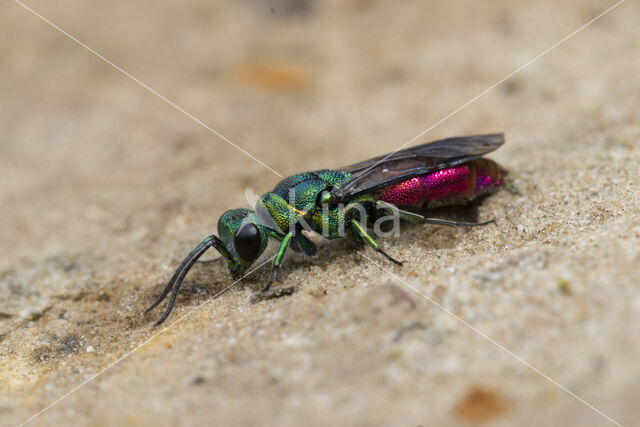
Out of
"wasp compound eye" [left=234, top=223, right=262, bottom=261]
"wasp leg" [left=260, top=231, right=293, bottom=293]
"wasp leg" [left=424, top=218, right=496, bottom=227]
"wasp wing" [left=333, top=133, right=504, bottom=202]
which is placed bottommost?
"wasp leg" [left=424, top=218, right=496, bottom=227]

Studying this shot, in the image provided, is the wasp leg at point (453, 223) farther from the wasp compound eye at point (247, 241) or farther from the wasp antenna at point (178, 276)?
the wasp antenna at point (178, 276)

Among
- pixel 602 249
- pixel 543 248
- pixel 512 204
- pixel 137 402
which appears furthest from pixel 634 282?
pixel 137 402

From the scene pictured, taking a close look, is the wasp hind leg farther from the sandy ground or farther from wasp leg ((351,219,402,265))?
wasp leg ((351,219,402,265))

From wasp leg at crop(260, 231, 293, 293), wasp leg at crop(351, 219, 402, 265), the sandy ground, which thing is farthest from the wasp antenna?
wasp leg at crop(351, 219, 402, 265)

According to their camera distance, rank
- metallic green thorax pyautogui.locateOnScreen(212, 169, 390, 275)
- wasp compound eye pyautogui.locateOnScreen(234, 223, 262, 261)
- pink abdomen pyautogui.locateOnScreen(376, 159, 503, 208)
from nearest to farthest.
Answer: wasp compound eye pyautogui.locateOnScreen(234, 223, 262, 261), metallic green thorax pyautogui.locateOnScreen(212, 169, 390, 275), pink abdomen pyautogui.locateOnScreen(376, 159, 503, 208)

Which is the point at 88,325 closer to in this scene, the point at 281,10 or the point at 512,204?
the point at 512,204

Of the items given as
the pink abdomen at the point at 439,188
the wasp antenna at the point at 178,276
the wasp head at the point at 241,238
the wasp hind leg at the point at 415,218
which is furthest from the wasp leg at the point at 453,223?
the wasp antenna at the point at 178,276

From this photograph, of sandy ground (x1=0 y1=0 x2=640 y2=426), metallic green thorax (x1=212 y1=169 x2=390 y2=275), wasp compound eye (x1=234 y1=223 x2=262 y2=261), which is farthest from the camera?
metallic green thorax (x1=212 y1=169 x2=390 y2=275)

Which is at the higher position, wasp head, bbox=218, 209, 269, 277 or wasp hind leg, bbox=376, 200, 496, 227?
wasp head, bbox=218, 209, 269, 277

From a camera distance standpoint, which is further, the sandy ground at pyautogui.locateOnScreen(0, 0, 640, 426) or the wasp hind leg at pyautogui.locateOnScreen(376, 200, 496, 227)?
the wasp hind leg at pyautogui.locateOnScreen(376, 200, 496, 227)
